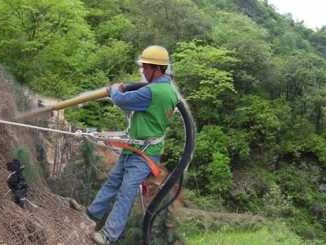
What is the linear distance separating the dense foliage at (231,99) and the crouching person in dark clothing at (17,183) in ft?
36.0

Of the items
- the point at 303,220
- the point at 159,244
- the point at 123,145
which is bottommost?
the point at 303,220

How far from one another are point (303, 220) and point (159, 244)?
13.8 meters

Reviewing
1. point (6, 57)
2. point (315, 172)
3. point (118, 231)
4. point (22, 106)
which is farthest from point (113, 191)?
point (315, 172)

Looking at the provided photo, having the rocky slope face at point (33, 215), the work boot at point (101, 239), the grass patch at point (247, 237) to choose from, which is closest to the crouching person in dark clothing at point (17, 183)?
the rocky slope face at point (33, 215)

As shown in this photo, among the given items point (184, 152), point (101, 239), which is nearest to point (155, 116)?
point (184, 152)

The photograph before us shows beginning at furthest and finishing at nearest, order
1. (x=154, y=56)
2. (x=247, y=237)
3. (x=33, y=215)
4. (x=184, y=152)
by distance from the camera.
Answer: (x=247, y=237) → (x=33, y=215) → (x=184, y=152) → (x=154, y=56)

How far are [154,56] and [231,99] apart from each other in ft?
61.4

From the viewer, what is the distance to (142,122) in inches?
212

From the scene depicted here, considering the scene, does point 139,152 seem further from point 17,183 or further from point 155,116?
point 17,183

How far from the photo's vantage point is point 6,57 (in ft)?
50.4

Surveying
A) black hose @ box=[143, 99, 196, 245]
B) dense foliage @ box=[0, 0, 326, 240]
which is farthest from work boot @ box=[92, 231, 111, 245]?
dense foliage @ box=[0, 0, 326, 240]

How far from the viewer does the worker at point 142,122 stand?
517cm

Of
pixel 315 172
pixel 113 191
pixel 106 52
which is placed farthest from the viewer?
pixel 315 172

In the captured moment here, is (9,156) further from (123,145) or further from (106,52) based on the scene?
(106,52)
